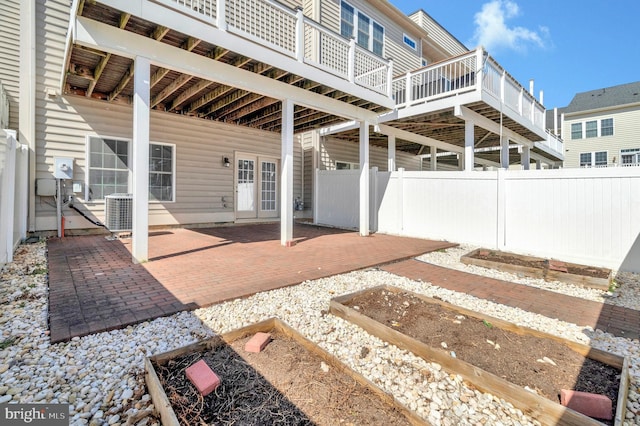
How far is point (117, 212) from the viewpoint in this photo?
6051 mm

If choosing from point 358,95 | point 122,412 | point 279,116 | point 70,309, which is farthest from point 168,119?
point 122,412

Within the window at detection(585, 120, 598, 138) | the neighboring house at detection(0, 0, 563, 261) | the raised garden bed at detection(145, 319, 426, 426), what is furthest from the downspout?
the window at detection(585, 120, 598, 138)

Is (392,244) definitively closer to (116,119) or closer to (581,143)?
(116,119)

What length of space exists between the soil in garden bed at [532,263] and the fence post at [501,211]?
0.73 m

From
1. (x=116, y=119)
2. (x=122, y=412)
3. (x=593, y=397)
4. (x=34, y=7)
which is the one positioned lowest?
(x=122, y=412)

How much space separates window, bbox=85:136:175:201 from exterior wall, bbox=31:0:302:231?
142 millimetres

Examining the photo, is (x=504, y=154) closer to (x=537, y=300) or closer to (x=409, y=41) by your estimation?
(x=409, y=41)

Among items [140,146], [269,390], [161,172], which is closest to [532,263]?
[269,390]

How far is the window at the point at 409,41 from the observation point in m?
13.4

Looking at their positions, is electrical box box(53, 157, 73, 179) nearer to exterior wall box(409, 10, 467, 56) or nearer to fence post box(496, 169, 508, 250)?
fence post box(496, 169, 508, 250)

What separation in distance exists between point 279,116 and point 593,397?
8314 mm

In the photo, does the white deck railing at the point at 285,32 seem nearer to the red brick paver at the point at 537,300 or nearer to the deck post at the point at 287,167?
the deck post at the point at 287,167

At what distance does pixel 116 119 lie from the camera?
7230 millimetres

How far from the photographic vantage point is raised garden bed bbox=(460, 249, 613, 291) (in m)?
4.20
